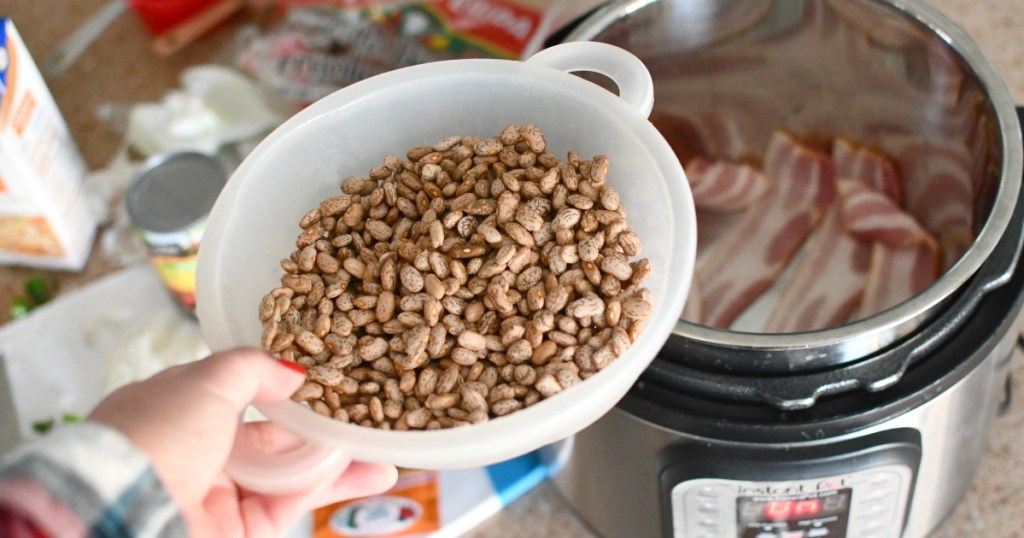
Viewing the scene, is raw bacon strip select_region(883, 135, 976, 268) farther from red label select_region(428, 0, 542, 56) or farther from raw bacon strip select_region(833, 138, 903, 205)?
red label select_region(428, 0, 542, 56)

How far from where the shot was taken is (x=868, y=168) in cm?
96

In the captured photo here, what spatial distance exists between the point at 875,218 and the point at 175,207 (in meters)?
0.71

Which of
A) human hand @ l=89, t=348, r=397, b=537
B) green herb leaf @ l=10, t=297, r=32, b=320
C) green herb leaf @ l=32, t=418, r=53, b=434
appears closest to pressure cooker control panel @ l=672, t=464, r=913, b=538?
human hand @ l=89, t=348, r=397, b=537

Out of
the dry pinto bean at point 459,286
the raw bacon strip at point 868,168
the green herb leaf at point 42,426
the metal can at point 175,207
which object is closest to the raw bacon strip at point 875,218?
the raw bacon strip at point 868,168

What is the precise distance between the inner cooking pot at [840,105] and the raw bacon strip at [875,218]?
0.06ft

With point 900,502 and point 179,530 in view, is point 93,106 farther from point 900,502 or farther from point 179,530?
point 900,502

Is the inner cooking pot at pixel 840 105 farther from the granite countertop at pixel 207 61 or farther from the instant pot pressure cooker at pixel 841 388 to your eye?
the granite countertop at pixel 207 61

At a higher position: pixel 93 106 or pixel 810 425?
pixel 810 425

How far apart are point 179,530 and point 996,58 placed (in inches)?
42.4

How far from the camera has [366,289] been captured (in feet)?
2.01

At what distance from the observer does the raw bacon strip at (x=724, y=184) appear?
3.31 ft

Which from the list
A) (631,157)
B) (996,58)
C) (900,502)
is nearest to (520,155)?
(631,157)

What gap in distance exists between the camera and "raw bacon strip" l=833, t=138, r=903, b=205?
3.10 ft

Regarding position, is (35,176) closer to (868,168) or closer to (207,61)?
(207,61)
